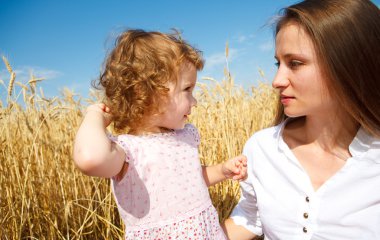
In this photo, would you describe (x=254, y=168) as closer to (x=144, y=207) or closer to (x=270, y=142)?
(x=270, y=142)

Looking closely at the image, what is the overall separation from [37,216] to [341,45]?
166cm

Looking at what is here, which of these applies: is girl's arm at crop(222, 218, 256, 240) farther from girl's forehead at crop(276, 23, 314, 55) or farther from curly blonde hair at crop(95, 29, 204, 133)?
girl's forehead at crop(276, 23, 314, 55)

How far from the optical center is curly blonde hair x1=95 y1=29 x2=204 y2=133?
1.24 metres

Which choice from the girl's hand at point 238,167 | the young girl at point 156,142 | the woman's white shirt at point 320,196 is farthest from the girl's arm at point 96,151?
the woman's white shirt at point 320,196

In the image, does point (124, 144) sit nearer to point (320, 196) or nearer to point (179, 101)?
point (179, 101)

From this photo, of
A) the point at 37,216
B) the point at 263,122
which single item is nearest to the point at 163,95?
the point at 37,216

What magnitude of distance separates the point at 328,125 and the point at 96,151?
32.7 inches

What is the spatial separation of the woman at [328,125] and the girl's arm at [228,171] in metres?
0.08

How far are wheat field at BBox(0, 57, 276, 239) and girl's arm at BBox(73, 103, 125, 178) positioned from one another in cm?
66

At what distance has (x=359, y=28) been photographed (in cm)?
117

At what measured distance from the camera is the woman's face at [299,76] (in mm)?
1145

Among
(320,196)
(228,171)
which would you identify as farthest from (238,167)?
(320,196)

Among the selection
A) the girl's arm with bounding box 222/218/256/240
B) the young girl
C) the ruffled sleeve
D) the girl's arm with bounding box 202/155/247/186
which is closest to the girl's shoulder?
the young girl

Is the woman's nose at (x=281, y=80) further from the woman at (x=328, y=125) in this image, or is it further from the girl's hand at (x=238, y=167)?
the girl's hand at (x=238, y=167)
